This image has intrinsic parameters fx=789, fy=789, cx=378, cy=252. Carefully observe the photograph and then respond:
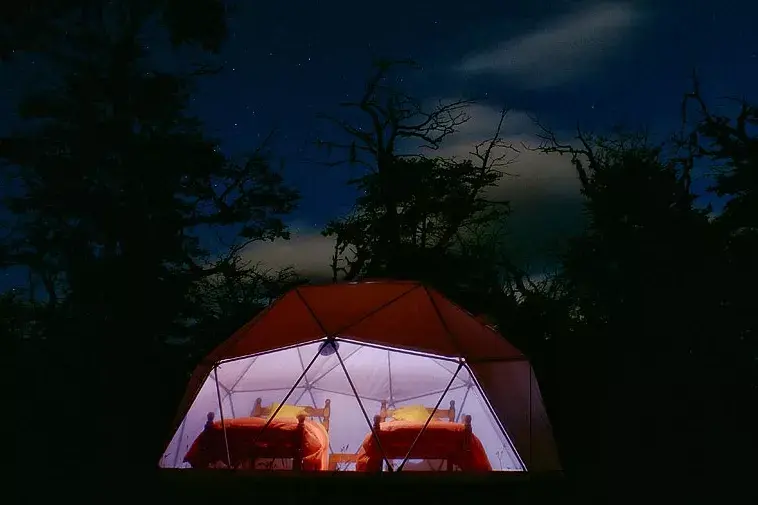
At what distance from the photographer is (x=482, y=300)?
1445 cm

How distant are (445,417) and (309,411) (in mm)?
1450

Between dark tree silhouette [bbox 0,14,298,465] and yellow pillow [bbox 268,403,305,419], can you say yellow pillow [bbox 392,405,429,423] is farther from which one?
dark tree silhouette [bbox 0,14,298,465]

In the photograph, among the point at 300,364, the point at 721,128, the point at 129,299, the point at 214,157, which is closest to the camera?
the point at 300,364

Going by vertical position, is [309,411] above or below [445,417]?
above

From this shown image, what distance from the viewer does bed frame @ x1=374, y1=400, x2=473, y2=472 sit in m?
7.04

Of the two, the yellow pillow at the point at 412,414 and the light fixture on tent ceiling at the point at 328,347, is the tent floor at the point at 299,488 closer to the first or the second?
the yellow pillow at the point at 412,414

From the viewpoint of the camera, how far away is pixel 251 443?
7230 millimetres

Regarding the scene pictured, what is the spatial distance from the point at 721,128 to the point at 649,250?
379 centimetres

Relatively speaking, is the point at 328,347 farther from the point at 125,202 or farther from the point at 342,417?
the point at 125,202

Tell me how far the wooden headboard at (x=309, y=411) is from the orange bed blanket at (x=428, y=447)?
1.20 metres

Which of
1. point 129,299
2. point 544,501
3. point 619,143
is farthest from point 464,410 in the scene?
point 619,143

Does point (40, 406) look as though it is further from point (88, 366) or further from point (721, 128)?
point (721, 128)

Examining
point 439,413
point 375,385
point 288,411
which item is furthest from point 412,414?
point 288,411

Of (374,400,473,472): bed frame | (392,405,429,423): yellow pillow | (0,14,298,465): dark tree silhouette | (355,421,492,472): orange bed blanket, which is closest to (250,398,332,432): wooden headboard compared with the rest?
(374,400,473,472): bed frame
